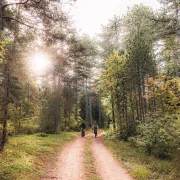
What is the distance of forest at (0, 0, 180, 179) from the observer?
945 cm

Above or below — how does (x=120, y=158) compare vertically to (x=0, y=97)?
below

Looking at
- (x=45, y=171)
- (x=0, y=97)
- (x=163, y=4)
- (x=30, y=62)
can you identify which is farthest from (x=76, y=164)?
(x=163, y=4)

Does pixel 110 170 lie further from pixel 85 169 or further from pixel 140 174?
pixel 140 174

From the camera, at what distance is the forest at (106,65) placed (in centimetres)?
945

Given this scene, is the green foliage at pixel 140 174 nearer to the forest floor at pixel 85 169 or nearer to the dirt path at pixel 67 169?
the forest floor at pixel 85 169

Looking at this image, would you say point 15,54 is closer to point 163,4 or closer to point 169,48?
point 163,4

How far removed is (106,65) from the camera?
A: 21.9 metres

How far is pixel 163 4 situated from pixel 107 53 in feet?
49.0

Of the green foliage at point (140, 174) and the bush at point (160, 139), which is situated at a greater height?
the bush at point (160, 139)

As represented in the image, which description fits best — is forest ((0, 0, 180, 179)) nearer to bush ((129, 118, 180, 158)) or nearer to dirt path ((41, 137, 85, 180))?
bush ((129, 118, 180, 158))

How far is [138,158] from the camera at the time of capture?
1151cm

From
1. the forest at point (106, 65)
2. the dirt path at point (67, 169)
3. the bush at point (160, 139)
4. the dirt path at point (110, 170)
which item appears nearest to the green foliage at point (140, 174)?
the dirt path at point (110, 170)

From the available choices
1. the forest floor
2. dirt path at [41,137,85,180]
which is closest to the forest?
the forest floor

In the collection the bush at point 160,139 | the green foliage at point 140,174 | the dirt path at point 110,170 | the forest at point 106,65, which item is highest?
the forest at point 106,65
